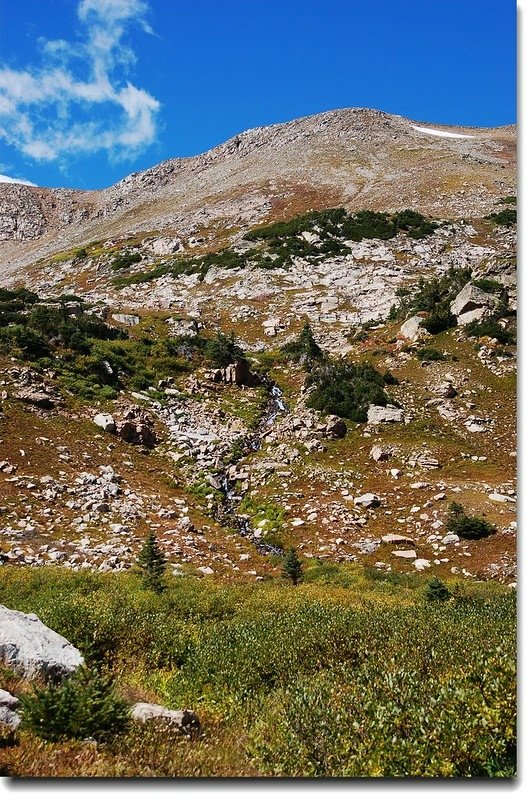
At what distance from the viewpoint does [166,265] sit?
61.6 metres

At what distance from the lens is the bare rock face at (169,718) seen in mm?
6227

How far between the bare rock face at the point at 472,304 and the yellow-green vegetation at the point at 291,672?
2366 centimetres

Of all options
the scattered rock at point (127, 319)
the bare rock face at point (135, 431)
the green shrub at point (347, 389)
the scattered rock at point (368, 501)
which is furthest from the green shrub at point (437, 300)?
the bare rock face at point (135, 431)

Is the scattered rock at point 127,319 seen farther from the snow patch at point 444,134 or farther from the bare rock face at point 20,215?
the snow patch at point 444,134

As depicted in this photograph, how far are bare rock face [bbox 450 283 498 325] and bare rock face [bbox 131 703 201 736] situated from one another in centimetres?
3184

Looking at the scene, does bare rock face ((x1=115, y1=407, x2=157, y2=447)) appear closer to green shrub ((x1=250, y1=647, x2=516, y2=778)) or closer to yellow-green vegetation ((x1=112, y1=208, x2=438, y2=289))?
green shrub ((x1=250, y1=647, x2=516, y2=778))

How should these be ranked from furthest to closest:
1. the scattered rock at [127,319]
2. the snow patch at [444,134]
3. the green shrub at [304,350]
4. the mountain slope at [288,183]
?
the snow patch at [444,134], the mountain slope at [288,183], the scattered rock at [127,319], the green shrub at [304,350]

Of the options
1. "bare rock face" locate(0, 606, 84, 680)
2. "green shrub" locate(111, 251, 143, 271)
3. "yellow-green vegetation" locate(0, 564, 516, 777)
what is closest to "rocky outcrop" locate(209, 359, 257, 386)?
"yellow-green vegetation" locate(0, 564, 516, 777)

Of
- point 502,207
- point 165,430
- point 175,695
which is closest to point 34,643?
point 175,695

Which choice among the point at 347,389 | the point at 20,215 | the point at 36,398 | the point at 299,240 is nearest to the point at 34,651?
the point at 36,398

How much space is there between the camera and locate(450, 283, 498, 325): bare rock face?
1308 inches

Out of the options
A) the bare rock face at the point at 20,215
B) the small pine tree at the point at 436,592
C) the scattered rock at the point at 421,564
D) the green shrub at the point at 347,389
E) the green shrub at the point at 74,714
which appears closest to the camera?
the green shrub at the point at 74,714

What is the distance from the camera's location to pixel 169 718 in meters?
6.32

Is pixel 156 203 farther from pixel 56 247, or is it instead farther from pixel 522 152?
pixel 522 152
